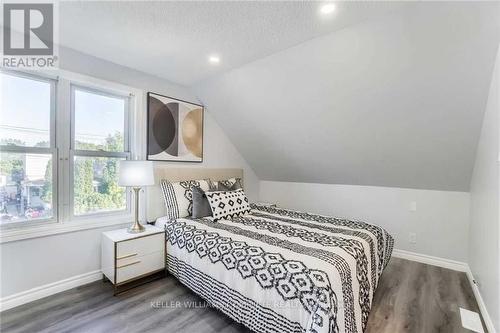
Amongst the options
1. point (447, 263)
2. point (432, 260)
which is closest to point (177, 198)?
point (432, 260)

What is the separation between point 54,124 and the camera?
2.30m

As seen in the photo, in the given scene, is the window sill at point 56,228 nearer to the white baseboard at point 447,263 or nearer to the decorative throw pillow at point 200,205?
the decorative throw pillow at point 200,205

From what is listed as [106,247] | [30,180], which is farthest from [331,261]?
[30,180]

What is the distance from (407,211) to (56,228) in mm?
4070

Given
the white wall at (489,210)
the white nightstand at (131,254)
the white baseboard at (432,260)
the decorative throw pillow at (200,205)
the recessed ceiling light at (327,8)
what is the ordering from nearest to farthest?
the recessed ceiling light at (327,8) → the white wall at (489,210) → the white nightstand at (131,254) → the decorative throw pillow at (200,205) → the white baseboard at (432,260)

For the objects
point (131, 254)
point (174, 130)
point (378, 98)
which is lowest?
point (131, 254)

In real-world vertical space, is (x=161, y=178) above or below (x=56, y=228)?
above

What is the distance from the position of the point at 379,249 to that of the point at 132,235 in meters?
2.40

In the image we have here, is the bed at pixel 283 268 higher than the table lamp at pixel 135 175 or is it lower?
lower

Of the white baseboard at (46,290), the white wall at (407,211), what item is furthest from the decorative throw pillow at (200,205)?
the white wall at (407,211)

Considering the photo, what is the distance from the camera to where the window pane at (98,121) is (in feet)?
8.16

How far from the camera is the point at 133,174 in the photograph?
95.9 inches

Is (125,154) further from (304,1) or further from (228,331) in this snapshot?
(304,1)

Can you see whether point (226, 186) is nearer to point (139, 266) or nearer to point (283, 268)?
point (139, 266)
